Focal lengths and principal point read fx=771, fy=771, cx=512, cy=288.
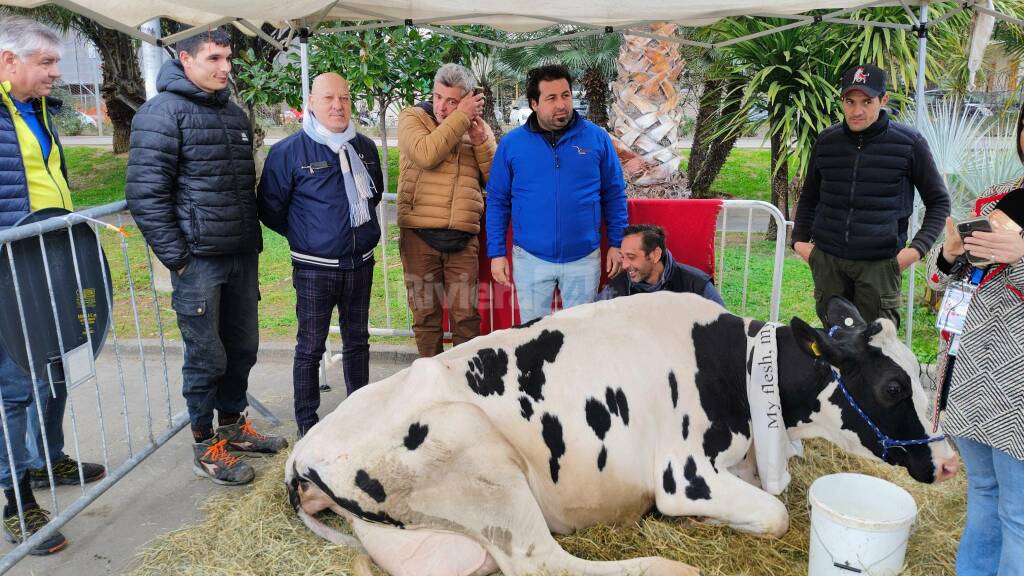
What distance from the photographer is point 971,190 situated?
6461 mm

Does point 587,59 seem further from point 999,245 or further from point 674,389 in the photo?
point 999,245

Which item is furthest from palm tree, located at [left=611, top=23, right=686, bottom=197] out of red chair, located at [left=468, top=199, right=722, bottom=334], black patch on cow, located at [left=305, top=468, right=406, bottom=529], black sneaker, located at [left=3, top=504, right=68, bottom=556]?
black sneaker, located at [left=3, top=504, right=68, bottom=556]

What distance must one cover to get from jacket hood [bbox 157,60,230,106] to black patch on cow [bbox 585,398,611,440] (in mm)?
2490

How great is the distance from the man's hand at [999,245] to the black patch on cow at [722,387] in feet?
4.11

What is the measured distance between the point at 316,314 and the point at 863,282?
129 inches

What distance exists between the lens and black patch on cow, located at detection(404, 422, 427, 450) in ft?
10.1

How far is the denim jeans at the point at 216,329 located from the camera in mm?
4043

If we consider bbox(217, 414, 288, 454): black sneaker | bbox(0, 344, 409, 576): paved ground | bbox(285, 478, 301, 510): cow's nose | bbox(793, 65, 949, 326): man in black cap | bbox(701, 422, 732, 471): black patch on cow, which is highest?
bbox(793, 65, 949, 326): man in black cap

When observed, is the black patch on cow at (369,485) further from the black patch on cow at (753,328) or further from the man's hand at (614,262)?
the man's hand at (614,262)

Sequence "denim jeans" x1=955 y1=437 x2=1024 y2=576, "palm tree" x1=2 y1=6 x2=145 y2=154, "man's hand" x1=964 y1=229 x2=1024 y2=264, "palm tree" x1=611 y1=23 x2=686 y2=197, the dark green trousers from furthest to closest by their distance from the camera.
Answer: "palm tree" x1=2 y1=6 x2=145 y2=154
"palm tree" x1=611 y1=23 x2=686 y2=197
the dark green trousers
"denim jeans" x1=955 y1=437 x2=1024 y2=576
"man's hand" x1=964 y1=229 x2=1024 y2=264

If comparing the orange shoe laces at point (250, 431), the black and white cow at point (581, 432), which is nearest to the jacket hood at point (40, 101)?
the orange shoe laces at point (250, 431)

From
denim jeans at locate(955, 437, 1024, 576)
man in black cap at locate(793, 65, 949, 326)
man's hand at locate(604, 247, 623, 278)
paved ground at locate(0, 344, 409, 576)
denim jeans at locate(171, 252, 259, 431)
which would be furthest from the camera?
man's hand at locate(604, 247, 623, 278)

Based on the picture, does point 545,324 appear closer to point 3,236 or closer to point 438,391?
point 438,391

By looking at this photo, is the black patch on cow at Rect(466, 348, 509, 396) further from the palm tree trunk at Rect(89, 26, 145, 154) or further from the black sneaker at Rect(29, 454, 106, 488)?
the palm tree trunk at Rect(89, 26, 145, 154)
